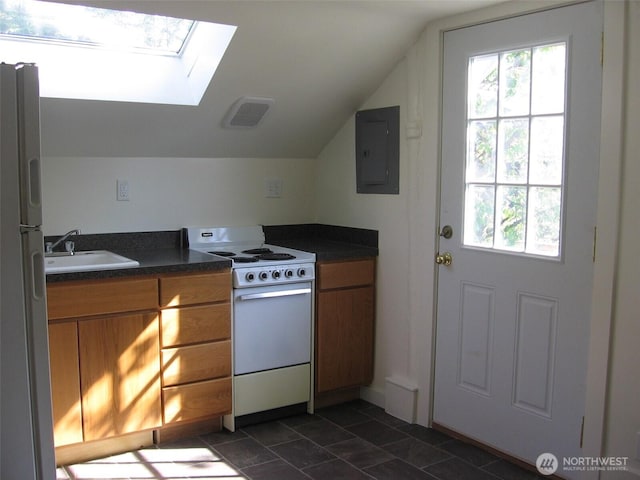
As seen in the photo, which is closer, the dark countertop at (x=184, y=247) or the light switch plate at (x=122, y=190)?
the dark countertop at (x=184, y=247)

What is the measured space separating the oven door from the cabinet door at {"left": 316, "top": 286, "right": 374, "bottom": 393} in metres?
0.10

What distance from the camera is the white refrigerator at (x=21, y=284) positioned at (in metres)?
1.93

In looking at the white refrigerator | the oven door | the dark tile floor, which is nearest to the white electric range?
the oven door

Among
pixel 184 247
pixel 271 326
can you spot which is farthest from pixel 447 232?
pixel 184 247

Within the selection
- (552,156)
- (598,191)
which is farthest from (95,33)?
(598,191)

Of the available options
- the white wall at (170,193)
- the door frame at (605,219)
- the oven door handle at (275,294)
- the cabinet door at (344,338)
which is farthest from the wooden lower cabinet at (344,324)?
the door frame at (605,219)

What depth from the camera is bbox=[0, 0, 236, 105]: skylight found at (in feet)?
9.66

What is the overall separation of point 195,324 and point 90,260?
66 cm

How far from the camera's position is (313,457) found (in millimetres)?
3039

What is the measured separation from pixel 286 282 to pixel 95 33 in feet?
4.99

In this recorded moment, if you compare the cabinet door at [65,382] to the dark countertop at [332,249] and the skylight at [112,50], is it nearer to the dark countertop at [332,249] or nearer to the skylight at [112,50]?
the skylight at [112,50]

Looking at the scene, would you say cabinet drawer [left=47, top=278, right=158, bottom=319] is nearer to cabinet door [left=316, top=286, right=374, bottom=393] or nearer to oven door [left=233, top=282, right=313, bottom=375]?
Result: oven door [left=233, top=282, right=313, bottom=375]

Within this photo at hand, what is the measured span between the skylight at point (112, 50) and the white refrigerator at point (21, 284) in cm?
111

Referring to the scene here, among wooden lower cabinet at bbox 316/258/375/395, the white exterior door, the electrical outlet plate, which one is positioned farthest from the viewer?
the electrical outlet plate
